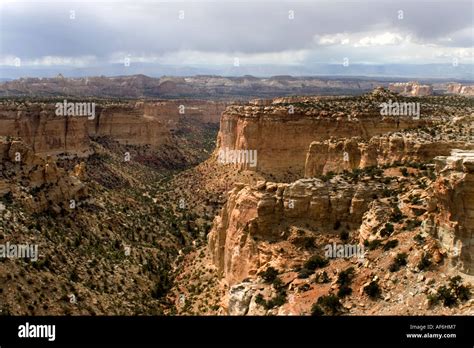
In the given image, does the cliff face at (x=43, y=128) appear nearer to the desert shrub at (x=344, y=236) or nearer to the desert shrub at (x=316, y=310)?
the desert shrub at (x=344, y=236)

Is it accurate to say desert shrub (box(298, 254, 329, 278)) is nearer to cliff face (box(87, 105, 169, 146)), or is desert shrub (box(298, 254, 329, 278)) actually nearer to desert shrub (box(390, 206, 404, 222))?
desert shrub (box(390, 206, 404, 222))

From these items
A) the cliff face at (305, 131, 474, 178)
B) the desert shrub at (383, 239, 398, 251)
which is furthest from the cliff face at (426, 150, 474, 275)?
the cliff face at (305, 131, 474, 178)

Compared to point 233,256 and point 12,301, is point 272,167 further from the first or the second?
point 12,301

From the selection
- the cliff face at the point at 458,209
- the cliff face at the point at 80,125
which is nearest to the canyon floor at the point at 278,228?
the cliff face at the point at 458,209

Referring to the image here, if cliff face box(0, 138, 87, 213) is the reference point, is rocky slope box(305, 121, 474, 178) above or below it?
above

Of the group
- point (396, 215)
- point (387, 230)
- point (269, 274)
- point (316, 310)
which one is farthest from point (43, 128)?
point (316, 310)
